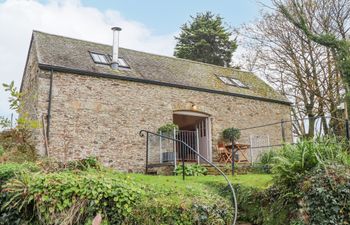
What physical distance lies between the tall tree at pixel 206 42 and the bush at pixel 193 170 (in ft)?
60.2

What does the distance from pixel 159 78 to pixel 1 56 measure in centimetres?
570

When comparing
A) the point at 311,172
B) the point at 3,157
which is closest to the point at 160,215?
the point at 311,172

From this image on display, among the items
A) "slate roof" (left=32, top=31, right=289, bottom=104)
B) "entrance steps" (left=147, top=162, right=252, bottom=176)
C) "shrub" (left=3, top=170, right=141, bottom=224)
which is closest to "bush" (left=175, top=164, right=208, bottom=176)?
"entrance steps" (left=147, top=162, right=252, bottom=176)

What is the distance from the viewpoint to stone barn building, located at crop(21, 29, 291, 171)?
10.7m

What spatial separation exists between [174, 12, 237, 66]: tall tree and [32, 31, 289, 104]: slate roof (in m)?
10.8

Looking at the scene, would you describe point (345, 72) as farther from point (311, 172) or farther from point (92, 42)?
point (92, 42)

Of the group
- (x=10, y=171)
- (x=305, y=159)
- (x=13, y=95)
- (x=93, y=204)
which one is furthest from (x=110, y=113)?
(x=305, y=159)

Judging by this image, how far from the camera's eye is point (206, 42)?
2806 centimetres

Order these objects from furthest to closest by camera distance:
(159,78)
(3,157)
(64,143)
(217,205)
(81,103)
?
(159,78) < (81,103) < (64,143) < (3,157) < (217,205)

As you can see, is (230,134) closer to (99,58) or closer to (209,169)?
(209,169)

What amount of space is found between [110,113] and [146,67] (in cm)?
319

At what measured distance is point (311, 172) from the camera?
5.38 meters

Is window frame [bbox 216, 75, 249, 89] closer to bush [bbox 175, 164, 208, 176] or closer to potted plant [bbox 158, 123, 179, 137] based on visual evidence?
potted plant [bbox 158, 123, 179, 137]

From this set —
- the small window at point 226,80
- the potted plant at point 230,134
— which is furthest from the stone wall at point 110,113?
the small window at point 226,80
